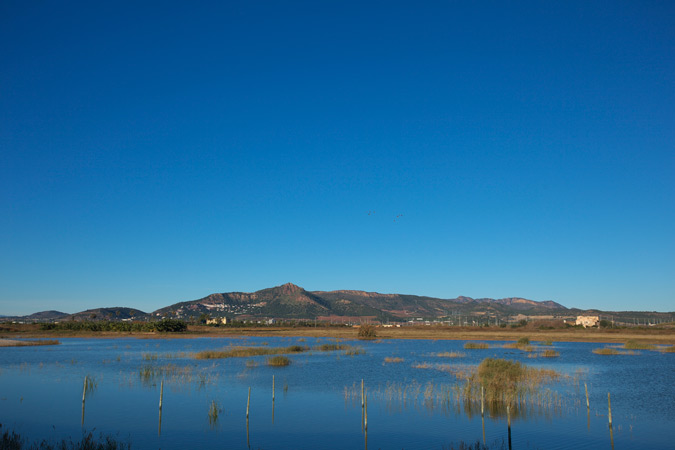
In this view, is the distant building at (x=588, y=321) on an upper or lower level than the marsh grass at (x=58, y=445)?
lower

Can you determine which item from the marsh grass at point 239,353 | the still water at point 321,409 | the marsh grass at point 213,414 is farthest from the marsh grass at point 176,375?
the marsh grass at point 239,353

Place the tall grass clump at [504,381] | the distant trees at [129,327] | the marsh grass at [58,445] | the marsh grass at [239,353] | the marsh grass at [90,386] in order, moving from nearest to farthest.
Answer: the marsh grass at [58,445] → the tall grass clump at [504,381] → the marsh grass at [90,386] → the marsh grass at [239,353] → the distant trees at [129,327]

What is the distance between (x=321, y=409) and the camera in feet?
91.5

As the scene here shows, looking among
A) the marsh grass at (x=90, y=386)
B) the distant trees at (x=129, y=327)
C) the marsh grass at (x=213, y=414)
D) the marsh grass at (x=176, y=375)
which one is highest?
the marsh grass at (x=213, y=414)

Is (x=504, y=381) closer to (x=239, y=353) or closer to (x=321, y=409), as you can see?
(x=321, y=409)

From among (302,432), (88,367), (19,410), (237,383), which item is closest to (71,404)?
(19,410)

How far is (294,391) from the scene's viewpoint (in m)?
33.8

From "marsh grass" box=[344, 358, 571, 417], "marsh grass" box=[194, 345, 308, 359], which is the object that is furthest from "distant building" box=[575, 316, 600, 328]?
"marsh grass" box=[344, 358, 571, 417]

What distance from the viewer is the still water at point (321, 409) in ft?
70.4

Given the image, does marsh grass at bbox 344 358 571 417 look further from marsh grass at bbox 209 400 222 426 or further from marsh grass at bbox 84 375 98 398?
marsh grass at bbox 84 375 98 398

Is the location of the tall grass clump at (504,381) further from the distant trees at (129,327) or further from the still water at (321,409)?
the distant trees at (129,327)

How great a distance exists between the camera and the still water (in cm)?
2145

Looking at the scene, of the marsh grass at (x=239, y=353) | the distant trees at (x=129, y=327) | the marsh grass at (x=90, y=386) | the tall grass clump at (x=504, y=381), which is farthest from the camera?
the distant trees at (x=129, y=327)

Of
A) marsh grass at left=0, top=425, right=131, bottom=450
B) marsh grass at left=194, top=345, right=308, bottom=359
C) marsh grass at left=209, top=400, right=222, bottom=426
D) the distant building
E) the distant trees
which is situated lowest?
the distant building
